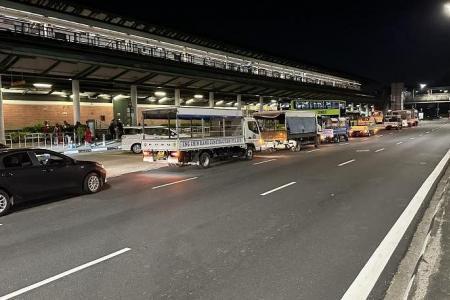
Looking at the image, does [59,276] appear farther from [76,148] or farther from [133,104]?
[133,104]

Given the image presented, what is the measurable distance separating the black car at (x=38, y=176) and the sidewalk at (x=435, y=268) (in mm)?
9312

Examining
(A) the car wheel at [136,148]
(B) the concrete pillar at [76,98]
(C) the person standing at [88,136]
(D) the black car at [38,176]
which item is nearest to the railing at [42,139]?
(C) the person standing at [88,136]

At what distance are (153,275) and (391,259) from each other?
342 centimetres

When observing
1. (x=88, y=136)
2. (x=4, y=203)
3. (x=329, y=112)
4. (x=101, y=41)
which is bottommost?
(x=4, y=203)

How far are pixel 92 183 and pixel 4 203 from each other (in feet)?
10.00

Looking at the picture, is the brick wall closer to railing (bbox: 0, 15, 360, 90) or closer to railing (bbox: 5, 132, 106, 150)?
railing (bbox: 5, 132, 106, 150)

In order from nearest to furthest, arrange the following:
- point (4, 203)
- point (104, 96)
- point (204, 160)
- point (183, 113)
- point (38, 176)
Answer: point (4, 203)
point (38, 176)
point (183, 113)
point (204, 160)
point (104, 96)

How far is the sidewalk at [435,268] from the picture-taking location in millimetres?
4914

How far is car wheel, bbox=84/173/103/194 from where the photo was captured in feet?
42.2

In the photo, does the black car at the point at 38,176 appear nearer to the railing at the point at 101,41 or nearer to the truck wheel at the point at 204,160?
the truck wheel at the point at 204,160

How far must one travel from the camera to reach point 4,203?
10344mm

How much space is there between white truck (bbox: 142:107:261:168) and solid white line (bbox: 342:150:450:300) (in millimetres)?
10704

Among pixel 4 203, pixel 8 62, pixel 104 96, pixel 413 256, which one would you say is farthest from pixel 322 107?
pixel 413 256

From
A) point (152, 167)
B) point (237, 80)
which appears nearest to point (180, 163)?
point (152, 167)
